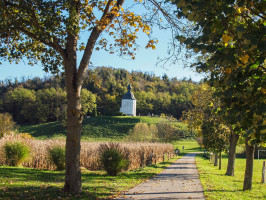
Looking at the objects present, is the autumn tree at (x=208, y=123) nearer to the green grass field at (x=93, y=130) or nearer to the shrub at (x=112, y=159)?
the shrub at (x=112, y=159)

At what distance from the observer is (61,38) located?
332 inches

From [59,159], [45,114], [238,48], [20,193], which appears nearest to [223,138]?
[59,159]

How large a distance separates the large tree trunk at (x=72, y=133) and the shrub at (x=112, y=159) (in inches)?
208

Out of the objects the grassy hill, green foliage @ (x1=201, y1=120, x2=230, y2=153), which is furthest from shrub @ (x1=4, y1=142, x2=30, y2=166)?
the grassy hill

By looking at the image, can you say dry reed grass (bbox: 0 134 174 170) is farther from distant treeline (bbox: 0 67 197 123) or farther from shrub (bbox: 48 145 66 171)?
distant treeline (bbox: 0 67 197 123)

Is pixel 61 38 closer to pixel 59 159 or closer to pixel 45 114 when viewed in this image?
pixel 59 159

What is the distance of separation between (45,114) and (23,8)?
91.1m

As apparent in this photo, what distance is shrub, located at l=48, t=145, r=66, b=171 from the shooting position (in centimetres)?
1453

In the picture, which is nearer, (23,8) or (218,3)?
(218,3)

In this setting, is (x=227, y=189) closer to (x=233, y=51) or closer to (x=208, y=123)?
(x=208, y=123)

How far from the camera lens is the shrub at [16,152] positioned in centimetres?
1423

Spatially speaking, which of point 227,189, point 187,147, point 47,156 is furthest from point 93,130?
point 227,189

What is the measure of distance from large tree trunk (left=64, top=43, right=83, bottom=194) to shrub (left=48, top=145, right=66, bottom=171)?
6930 mm

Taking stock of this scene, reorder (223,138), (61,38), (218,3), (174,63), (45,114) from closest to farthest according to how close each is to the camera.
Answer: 1. (218,3)
2. (174,63)
3. (61,38)
4. (223,138)
5. (45,114)
